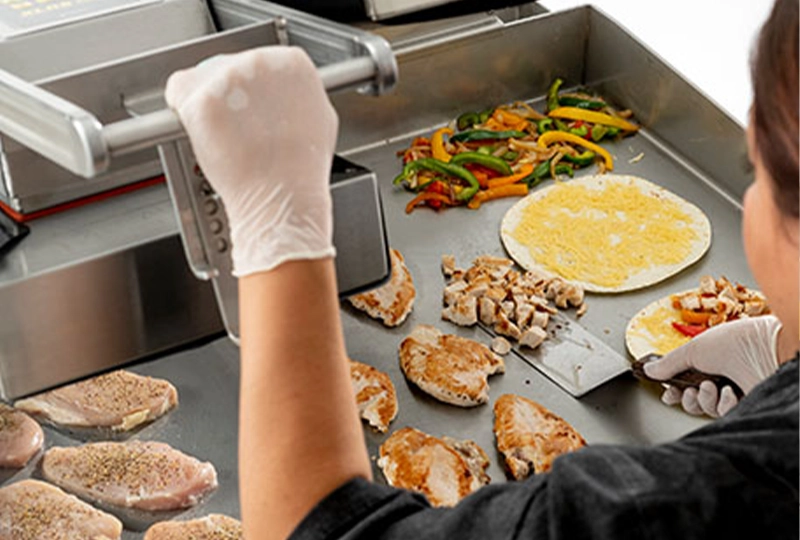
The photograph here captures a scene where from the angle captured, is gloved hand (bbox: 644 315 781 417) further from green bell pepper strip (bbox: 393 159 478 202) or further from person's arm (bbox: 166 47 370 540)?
person's arm (bbox: 166 47 370 540)

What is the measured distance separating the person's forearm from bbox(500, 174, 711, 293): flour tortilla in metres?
1.27

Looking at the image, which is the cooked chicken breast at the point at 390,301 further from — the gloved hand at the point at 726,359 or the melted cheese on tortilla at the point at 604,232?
the gloved hand at the point at 726,359

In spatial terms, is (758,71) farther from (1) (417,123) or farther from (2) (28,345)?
(1) (417,123)

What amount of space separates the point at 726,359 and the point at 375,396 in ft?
2.10

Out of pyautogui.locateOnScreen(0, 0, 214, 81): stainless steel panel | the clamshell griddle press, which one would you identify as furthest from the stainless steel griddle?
pyautogui.locateOnScreen(0, 0, 214, 81): stainless steel panel

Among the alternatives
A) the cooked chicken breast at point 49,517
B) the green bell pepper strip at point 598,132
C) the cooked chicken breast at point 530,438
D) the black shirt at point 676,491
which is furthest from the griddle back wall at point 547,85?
the black shirt at point 676,491

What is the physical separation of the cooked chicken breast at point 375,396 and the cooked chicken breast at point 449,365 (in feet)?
0.21

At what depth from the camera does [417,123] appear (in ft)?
9.37

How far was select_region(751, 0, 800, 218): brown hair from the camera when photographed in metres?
1.13

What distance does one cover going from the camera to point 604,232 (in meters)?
2.61

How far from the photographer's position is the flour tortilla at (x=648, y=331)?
2.25m

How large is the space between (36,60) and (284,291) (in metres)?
0.53

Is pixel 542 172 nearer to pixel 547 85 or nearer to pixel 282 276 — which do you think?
pixel 547 85

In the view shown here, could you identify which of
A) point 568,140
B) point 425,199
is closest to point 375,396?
point 425,199
